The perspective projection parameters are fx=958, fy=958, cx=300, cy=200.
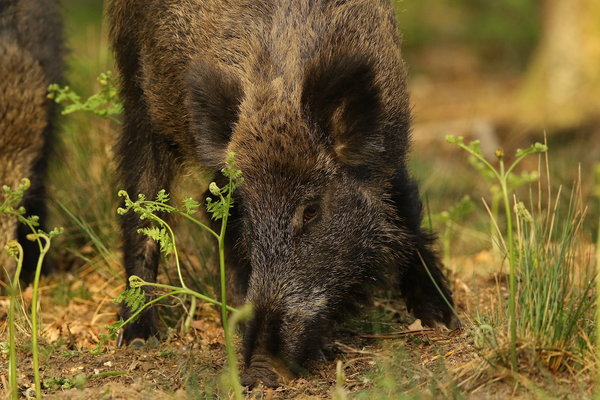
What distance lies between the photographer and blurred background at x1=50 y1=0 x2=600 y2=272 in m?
6.57

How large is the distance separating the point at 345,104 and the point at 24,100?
8.31 feet

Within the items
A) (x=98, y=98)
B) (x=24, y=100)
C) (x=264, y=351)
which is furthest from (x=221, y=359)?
(x=24, y=100)

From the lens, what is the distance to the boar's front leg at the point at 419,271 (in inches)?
197

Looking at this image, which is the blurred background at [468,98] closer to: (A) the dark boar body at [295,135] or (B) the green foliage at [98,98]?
(B) the green foliage at [98,98]

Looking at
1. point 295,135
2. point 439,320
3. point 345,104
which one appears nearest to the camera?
point 295,135

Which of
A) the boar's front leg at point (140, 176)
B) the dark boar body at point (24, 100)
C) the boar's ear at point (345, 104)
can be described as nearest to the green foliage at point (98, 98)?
the boar's front leg at point (140, 176)

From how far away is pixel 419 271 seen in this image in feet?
17.2

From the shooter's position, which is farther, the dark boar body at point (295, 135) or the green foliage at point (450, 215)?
the green foliage at point (450, 215)

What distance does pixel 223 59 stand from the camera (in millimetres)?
4523

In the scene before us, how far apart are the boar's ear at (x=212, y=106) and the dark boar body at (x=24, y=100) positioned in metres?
1.89

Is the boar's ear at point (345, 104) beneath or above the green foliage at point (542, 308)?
above

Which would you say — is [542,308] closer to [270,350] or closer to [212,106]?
[270,350]

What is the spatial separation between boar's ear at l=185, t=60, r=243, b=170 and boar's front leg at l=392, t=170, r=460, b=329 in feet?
3.24

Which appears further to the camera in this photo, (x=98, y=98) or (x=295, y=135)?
(x=98, y=98)
